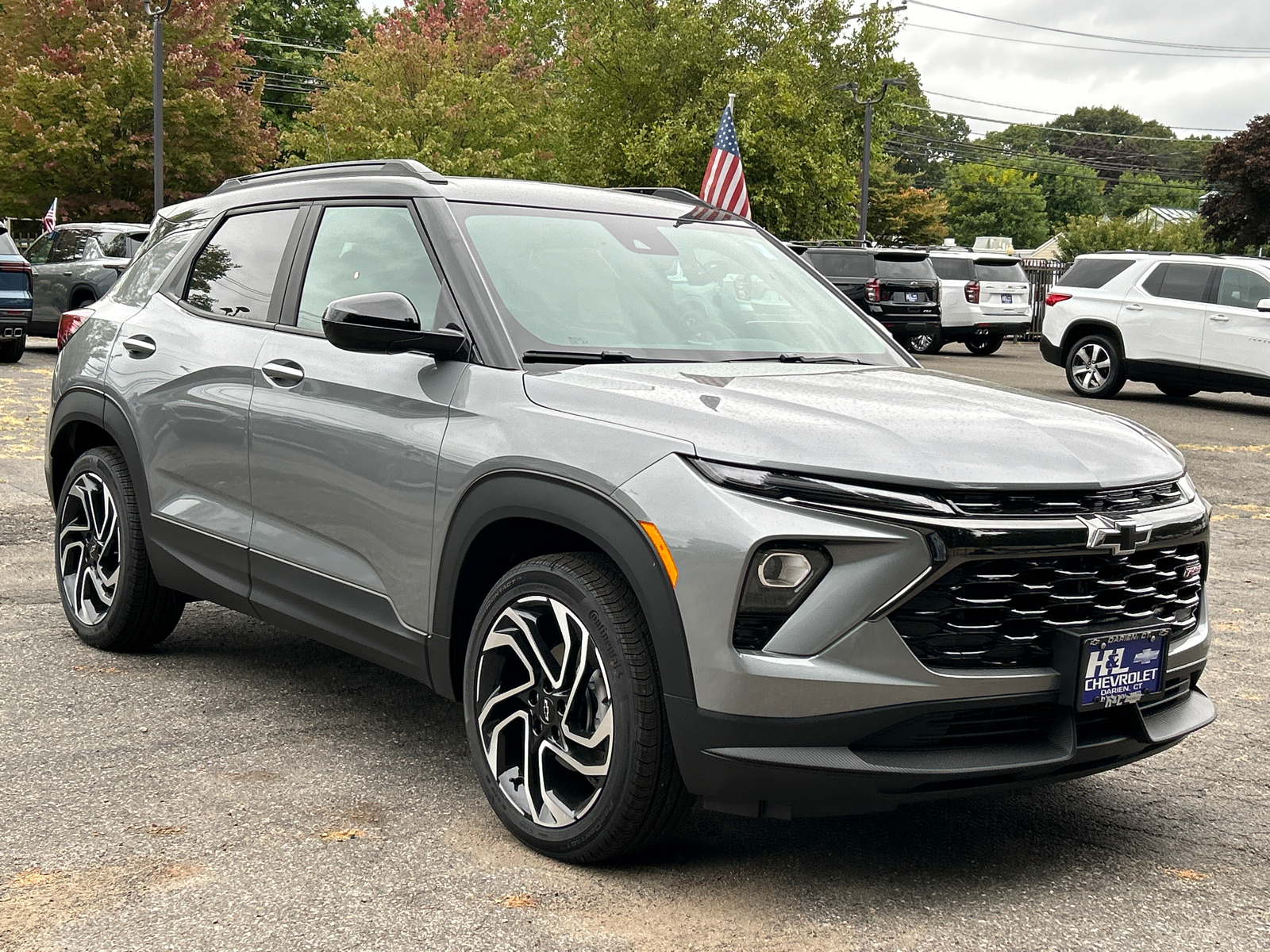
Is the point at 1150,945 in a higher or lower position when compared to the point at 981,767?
lower

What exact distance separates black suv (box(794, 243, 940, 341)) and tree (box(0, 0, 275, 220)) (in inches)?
711

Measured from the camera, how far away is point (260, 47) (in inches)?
2254

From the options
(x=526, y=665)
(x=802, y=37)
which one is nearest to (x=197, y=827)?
(x=526, y=665)

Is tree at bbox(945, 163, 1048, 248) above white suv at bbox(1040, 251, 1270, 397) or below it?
above

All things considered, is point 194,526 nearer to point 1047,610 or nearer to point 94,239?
point 1047,610

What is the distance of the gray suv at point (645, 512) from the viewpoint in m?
3.09

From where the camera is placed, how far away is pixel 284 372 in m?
4.46

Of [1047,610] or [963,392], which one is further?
[963,392]

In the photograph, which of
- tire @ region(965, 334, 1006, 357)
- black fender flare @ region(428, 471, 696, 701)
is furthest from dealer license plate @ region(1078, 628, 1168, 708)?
tire @ region(965, 334, 1006, 357)

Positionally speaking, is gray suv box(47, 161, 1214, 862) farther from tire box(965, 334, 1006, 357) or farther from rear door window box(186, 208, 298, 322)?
tire box(965, 334, 1006, 357)

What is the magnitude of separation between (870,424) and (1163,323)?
15.3 m

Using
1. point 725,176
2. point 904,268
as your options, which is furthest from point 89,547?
point 904,268

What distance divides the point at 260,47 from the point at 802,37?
27.6 m

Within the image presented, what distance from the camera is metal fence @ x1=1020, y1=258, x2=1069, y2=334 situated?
116ft
